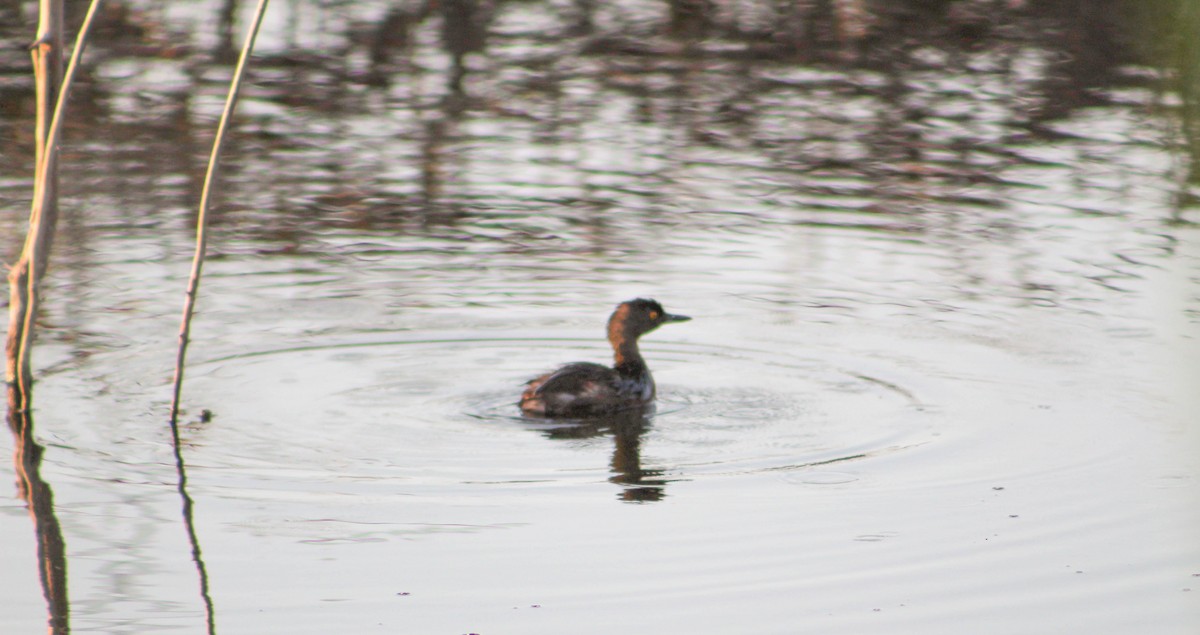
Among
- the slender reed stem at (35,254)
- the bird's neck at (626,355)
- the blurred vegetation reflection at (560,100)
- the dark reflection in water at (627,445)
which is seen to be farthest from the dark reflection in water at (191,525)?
the blurred vegetation reflection at (560,100)

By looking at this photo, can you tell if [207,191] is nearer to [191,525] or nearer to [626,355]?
[191,525]

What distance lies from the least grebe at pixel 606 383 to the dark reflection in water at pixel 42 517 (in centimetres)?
238

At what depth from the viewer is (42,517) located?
6801 millimetres

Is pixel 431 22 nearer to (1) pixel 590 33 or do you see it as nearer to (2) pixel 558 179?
(1) pixel 590 33

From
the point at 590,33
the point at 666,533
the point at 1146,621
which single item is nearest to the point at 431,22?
the point at 590,33

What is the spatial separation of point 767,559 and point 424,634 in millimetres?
1423

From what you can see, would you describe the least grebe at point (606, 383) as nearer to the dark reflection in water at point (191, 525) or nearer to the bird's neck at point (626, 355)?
the bird's neck at point (626, 355)

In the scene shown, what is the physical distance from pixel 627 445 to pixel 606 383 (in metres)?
0.54

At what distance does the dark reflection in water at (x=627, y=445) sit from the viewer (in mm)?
7293

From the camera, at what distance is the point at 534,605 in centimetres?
592

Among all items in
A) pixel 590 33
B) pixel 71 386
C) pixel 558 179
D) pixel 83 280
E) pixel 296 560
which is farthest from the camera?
pixel 590 33

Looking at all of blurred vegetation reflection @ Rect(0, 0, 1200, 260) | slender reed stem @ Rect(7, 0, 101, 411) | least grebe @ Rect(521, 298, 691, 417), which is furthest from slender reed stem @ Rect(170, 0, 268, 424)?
blurred vegetation reflection @ Rect(0, 0, 1200, 260)

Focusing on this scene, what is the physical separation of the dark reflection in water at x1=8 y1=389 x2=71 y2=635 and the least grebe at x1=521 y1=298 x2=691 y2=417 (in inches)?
93.6

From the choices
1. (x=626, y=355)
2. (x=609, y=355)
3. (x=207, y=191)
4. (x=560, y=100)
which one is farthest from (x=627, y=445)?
(x=560, y=100)
